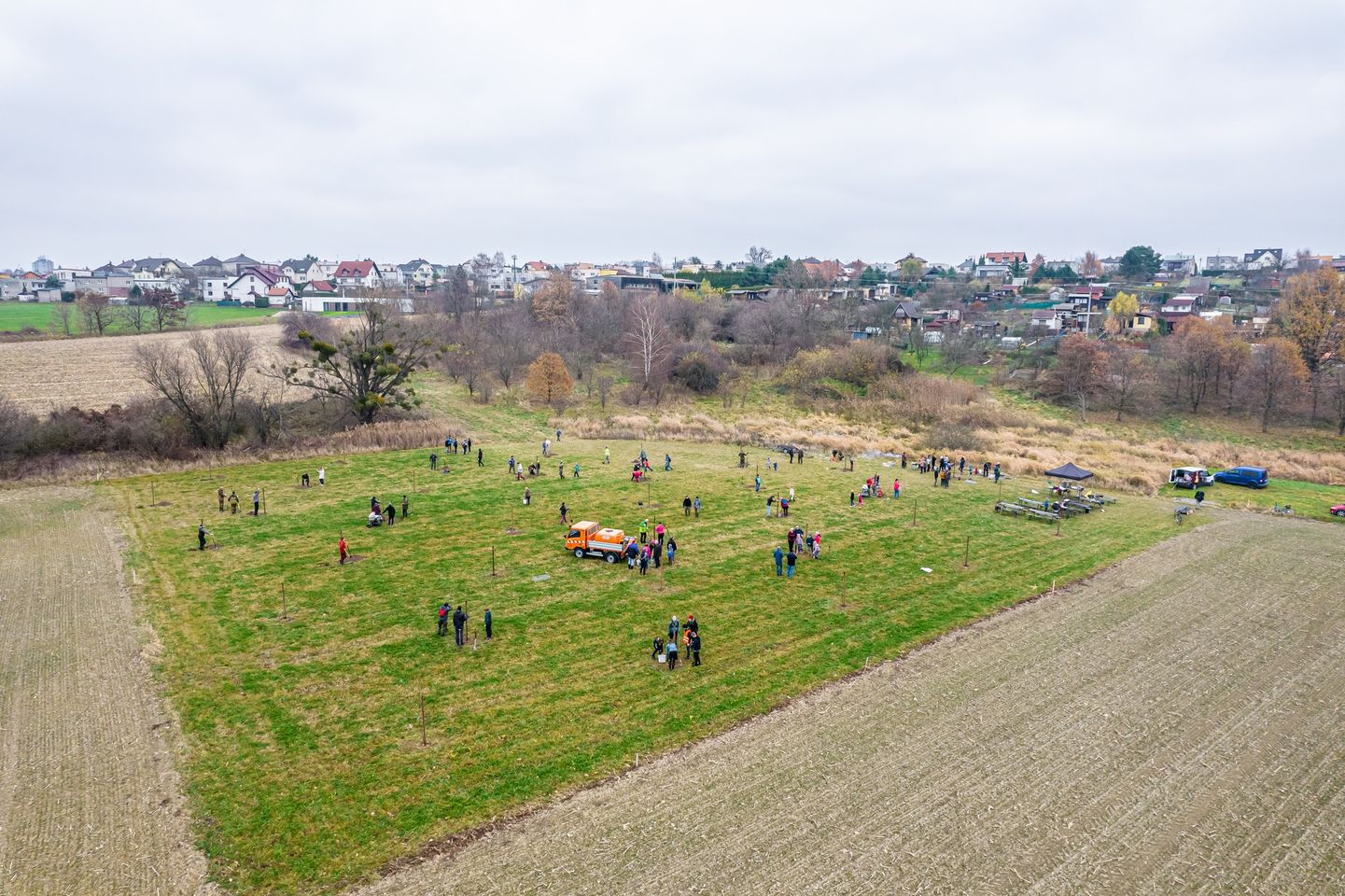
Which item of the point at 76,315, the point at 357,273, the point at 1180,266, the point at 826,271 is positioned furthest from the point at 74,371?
the point at 1180,266

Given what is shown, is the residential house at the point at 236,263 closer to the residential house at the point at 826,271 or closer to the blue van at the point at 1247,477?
the residential house at the point at 826,271

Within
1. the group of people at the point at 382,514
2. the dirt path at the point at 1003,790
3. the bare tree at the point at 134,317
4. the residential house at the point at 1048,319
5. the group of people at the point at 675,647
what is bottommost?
the dirt path at the point at 1003,790

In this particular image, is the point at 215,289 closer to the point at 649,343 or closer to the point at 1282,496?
the point at 649,343

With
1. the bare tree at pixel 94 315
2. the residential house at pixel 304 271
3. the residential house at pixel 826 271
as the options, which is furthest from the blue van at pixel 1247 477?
the residential house at pixel 304 271

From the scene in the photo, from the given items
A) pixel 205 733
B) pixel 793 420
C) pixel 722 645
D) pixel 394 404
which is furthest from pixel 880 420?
pixel 205 733

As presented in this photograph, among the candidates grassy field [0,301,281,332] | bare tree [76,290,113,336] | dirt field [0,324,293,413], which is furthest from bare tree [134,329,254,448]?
grassy field [0,301,281,332]
